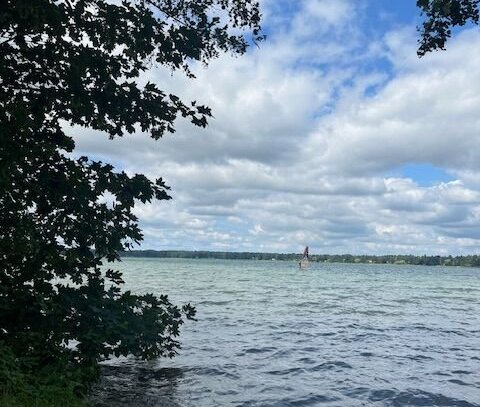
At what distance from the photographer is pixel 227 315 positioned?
90.9ft

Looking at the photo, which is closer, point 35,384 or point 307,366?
point 35,384

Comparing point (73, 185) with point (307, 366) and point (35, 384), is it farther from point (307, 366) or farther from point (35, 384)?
point (307, 366)

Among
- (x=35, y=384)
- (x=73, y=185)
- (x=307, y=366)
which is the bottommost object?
(x=307, y=366)

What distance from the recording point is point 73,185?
8.30 metres

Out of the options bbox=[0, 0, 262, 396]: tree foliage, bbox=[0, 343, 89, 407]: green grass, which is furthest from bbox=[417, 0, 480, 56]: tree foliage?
bbox=[0, 343, 89, 407]: green grass

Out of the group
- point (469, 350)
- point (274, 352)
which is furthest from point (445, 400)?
point (469, 350)

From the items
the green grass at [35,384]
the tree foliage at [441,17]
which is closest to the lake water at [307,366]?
the green grass at [35,384]

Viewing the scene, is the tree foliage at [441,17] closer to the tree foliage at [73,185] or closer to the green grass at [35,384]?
the tree foliage at [73,185]

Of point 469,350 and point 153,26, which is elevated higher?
point 153,26

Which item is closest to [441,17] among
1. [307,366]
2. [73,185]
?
[73,185]

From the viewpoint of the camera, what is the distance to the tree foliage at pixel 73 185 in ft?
26.8

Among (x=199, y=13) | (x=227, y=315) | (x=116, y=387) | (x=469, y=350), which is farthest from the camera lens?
(x=227, y=315)

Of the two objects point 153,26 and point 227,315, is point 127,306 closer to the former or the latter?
point 153,26

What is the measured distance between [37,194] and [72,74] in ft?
7.34
